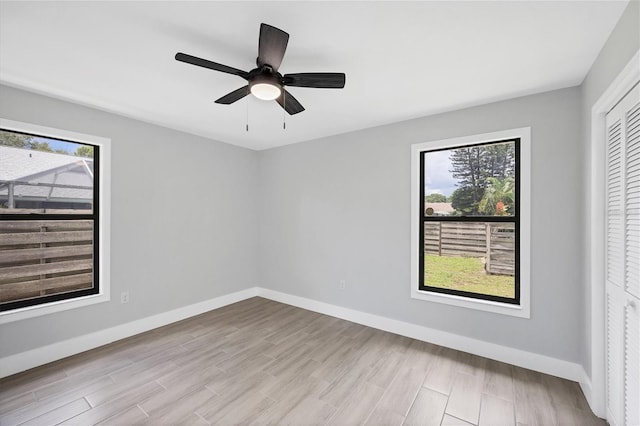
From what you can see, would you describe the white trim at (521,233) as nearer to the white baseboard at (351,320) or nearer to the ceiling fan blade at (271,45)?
the white baseboard at (351,320)

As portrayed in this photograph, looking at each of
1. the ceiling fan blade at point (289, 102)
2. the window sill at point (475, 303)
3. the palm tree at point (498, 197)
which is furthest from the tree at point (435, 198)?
the ceiling fan blade at point (289, 102)

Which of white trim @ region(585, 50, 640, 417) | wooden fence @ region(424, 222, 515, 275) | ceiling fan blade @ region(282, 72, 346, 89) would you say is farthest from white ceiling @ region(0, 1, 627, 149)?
wooden fence @ region(424, 222, 515, 275)

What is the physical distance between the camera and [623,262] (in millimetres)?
1604

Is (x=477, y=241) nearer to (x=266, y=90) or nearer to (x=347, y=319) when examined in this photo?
(x=347, y=319)

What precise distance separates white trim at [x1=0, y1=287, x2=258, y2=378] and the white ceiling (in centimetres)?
238

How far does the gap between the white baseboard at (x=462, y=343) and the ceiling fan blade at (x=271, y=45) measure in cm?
297

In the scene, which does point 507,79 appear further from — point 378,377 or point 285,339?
point 285,339

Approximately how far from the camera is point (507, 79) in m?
2.23

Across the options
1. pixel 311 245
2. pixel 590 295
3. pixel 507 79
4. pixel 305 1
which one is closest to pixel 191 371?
pixel 311 245

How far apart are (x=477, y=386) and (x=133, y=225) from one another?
3.81m

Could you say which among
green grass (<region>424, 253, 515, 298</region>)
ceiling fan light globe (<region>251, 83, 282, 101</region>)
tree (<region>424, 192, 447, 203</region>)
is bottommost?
green grass (<region>424, 253, 515, 298</region>)

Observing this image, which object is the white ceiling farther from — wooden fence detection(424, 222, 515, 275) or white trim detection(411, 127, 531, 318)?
wooden fence detection(424, 222, 515, 275)

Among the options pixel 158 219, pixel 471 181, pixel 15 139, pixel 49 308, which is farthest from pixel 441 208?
pixel 15 139

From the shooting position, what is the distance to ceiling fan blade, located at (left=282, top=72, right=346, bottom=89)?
180 centimetres
